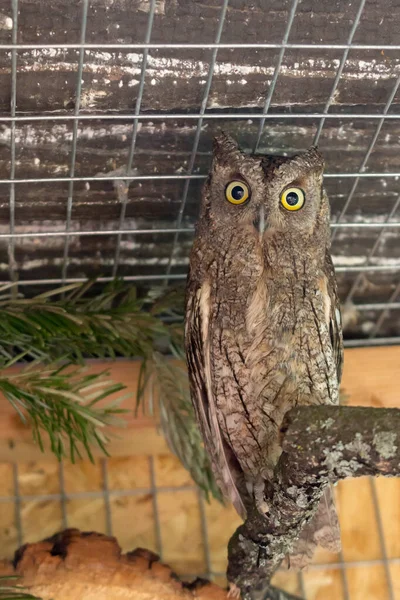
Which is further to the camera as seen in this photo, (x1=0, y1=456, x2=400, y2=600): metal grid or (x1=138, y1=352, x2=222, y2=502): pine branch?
(x1=0, y1=456, x2=400, y2=600): metal grid

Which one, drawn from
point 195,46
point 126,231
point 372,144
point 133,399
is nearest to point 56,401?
point 133,399

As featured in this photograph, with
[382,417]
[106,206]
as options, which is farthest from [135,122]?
[382,417]

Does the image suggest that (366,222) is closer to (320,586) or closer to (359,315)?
(359,315)

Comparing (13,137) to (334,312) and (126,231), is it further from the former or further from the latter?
(334,312)

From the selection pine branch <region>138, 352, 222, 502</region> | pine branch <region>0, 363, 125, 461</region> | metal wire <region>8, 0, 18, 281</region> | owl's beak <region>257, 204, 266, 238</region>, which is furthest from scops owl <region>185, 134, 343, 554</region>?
metal wire <region>8, 0, 18, 281</region>

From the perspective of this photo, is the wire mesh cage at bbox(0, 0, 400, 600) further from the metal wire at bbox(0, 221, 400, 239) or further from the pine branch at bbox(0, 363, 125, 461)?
the pine branch at bbox(0, 363, 125, 461)

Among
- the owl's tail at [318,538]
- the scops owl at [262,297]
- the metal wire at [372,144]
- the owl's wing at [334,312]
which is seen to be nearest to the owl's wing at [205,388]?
the scops owl at [262,297]
